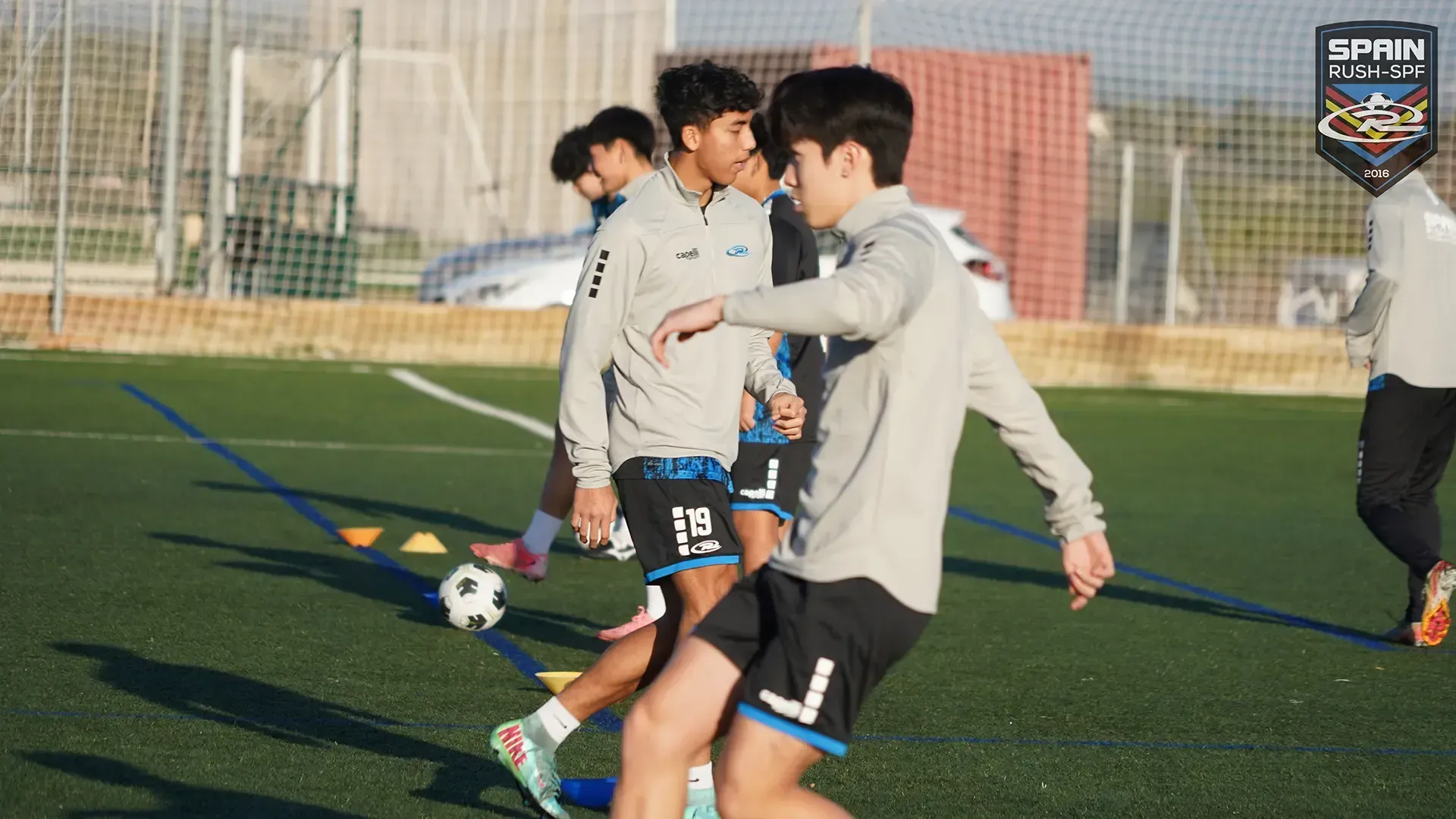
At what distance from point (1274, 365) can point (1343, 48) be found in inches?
135

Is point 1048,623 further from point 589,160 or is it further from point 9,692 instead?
point 9,692

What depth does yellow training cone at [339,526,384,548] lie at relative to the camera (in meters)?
8.98

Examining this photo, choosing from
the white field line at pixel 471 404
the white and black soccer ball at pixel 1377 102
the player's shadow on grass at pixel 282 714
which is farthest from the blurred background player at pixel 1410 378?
the white field line at pixel 471 404

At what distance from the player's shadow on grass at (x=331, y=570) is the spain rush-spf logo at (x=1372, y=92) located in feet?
20.1

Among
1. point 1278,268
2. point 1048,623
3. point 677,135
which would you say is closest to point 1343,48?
point 1278,268

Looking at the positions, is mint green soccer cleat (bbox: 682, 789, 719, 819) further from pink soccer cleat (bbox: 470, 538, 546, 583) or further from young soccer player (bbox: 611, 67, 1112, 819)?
pink soccer cleat (bbox: 470, 538, 546, 583)

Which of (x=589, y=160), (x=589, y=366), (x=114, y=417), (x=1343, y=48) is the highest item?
(x=1343, y=48)

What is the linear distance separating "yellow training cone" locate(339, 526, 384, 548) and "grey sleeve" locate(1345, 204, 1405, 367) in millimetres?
4567

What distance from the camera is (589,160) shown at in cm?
769

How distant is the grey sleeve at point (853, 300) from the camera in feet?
10.7

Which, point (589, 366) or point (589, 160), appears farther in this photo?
point (589, 160)

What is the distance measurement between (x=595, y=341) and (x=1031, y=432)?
1471 mm

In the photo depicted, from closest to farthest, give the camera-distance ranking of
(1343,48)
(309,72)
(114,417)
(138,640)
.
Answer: (138,640) → (114,417) → (1343,48) → (309,72)

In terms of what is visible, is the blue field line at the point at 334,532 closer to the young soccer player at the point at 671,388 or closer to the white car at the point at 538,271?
the young soccer player at the point at 671,388
